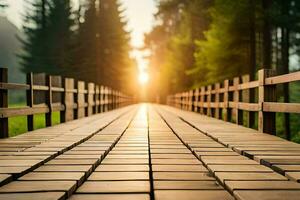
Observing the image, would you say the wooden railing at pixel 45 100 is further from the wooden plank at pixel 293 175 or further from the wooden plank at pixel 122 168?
the wooden plank at pixel 293 175

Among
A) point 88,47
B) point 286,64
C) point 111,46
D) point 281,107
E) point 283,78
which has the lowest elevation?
point 281,107

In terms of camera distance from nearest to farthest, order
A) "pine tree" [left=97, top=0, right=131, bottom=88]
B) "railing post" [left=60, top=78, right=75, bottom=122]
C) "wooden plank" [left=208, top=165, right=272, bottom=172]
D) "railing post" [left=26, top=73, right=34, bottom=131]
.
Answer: "wooden plank" [left=208, top=165, right=272, bottom=172] < "railing post" [left=26, top=73, right=34, bottom=131] < "railing post" [left=60, top=78, right=75, bottom=122] < "pine tree" [left=97, top=0, right=131, bottom=88]

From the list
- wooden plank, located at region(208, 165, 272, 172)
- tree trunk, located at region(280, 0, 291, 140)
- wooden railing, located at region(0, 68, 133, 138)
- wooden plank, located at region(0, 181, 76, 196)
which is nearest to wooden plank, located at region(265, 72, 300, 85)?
wooden plank, located at region(208, 165, 272, 172)

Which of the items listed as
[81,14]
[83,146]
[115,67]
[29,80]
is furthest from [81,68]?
[83,146]

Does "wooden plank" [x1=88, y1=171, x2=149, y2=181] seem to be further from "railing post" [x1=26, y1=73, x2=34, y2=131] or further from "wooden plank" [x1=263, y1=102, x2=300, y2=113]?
"railing post" [x1=26, y1=73, x2=34, y2=131]

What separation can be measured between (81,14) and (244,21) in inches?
1079

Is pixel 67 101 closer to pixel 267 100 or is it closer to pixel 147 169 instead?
pixel 267 100

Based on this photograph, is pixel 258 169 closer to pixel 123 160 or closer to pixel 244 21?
pixel 123 160

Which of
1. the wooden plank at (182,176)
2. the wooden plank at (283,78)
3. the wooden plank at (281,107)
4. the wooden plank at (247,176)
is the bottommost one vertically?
the wooden plank at (182,176)

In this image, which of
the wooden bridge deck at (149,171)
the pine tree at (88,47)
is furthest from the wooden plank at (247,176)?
the pine tree at (88,47)

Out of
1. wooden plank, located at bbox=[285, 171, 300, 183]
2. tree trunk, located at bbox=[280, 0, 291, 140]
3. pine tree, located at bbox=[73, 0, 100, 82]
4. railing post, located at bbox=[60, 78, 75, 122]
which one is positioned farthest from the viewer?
pine tree, located at bbox=[73, 0, 100, 82]

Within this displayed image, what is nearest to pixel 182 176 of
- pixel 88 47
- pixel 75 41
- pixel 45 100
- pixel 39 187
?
pixel 39 187

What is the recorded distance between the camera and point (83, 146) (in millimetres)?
4594

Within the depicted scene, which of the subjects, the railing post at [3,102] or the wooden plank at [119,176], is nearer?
the wooden plank at [119,176]
